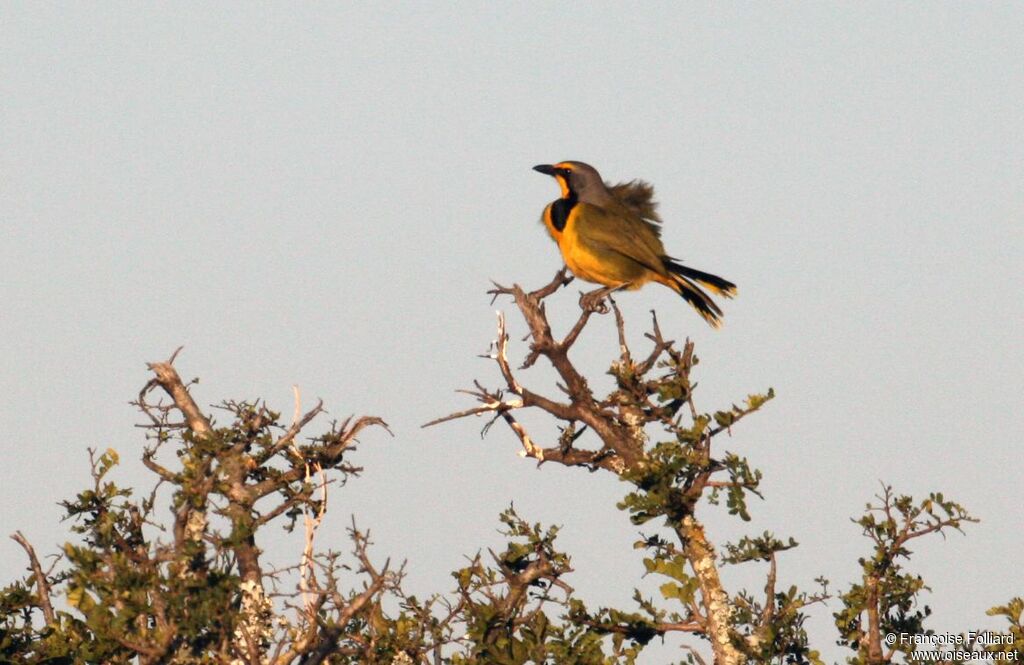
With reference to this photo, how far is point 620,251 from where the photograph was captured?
12547 millimetres

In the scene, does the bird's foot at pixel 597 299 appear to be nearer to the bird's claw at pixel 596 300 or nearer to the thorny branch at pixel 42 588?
the bird's claw at pixel 596 300

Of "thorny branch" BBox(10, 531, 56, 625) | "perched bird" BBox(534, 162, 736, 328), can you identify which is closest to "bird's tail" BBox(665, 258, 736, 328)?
"perched bird" BBox(534, 162, 736, 328)

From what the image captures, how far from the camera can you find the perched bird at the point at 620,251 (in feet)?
41.0

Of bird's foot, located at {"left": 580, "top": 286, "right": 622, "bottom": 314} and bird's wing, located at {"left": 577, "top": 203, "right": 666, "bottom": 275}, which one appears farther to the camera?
bird's wing, located at {"left": 577, "top": 203, "right": 666, "bottom": 275}

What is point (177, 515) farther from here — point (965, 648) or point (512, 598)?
point (965, 648)

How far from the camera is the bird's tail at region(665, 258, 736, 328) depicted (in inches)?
484

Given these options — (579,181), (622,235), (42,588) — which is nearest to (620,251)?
(622,235)

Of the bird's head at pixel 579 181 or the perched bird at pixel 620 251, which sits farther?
the bird's head at pixel 579 181

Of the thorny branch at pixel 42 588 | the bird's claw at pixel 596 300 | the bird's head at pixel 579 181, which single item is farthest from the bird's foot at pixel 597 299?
the thorny branch at pixel 42 588

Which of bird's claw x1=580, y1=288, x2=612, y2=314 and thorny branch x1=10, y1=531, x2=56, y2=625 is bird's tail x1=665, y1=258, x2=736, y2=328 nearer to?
bird's claw x1=580, y1=288, x2=612, y2=314

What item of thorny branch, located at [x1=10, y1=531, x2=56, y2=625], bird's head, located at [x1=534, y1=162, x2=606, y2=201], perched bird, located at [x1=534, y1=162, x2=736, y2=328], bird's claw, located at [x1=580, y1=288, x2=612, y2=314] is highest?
bird's head, located at [x1=534, y1=162, x2=606, y2=201]

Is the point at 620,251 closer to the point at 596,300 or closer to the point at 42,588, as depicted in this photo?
the point at 596,300

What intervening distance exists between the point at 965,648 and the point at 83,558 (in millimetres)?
5439

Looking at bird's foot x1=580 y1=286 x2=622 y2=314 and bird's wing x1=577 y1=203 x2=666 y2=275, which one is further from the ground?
bird's wing x1=577 y1=203 x2=666 y2=275
